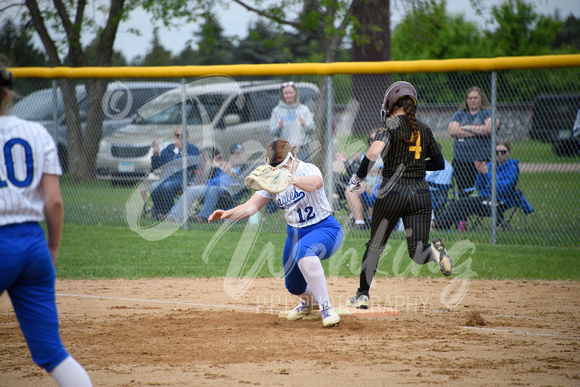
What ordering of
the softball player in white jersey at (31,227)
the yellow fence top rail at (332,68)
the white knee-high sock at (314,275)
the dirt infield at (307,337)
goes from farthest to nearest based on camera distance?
the yellow fence top rail at (332,68) → the white knee-high sock at (314,275) → the dirt infield at (307,337) → the softball player in white jersey at (31,227)

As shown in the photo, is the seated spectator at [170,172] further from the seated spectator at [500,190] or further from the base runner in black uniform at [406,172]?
the base runner in black uniform at [406,172]

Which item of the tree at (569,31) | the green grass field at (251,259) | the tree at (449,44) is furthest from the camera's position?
the tree at (569,31)

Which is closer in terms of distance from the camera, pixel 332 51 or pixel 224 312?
pixel 224 312

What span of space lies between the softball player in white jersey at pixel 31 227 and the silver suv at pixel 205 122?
250 inches

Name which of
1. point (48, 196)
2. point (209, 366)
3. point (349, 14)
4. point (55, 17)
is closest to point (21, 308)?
point (48, 196)

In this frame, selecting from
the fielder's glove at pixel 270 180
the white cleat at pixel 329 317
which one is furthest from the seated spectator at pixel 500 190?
the fielder's glove at pixel 270 180

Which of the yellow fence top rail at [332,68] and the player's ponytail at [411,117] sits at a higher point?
the yellow fence top rail at [332,68]

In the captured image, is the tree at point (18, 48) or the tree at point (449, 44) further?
the tree at point (449, 44)

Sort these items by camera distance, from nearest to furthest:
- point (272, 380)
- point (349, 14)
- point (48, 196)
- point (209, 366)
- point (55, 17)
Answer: point (48, 196), point (272, 380), point (209, 366), point (349, 14), point (55, 17)

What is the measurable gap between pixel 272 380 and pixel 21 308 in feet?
5.02

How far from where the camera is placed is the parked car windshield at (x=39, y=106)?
34.0 ft

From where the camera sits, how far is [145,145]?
387 inches

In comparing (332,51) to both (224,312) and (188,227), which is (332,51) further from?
(224,312)

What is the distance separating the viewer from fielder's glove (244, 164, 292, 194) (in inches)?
171
